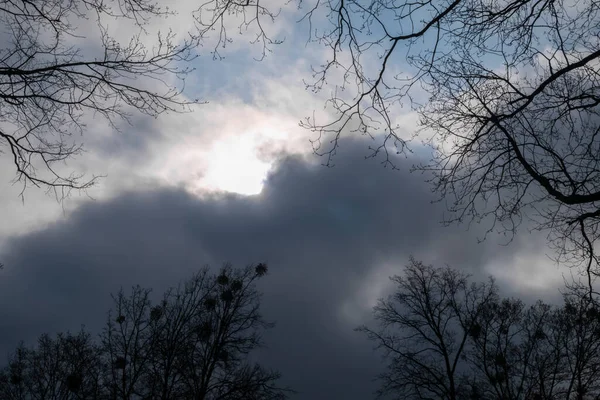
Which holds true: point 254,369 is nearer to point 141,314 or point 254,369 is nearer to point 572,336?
point 141,314

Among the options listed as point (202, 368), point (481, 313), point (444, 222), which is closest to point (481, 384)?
point (481, 313)

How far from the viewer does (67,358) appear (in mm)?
20234

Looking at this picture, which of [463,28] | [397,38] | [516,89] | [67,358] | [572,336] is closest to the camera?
[397,38]

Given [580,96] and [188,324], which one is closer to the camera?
[580,96]

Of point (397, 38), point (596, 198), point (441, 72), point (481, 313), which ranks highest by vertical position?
point (481, 313)

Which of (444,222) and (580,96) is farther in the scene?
(444,222)

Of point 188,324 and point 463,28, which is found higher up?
point 188,324

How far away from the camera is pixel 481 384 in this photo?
2053cm

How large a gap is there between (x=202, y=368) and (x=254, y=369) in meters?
2.12

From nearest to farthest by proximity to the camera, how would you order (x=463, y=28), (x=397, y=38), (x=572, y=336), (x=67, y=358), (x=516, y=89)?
1. (x=397, y=38)
2. (x=463, y=28)
3. (x=516, y=89)
4. (x=572, y=336)
5. (x=67, y=358)

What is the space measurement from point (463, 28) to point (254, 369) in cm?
1702

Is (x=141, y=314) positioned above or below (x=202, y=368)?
above

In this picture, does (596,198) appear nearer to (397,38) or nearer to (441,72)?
(441,72)

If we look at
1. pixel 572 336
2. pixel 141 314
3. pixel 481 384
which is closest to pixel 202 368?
pixel 141 314
